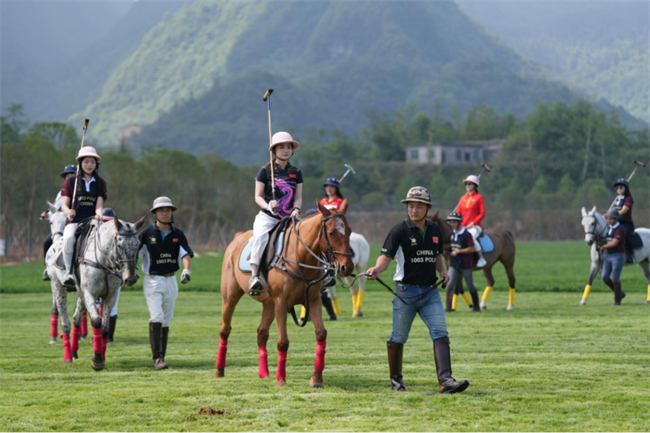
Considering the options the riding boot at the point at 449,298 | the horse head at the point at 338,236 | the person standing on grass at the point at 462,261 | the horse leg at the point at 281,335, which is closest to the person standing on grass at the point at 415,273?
the horse head at the point at 338,236

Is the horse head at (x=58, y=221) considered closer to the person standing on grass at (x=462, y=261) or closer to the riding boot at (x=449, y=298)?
the person standing on grass at (x=462, y=261)

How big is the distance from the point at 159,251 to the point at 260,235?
7.86 ft

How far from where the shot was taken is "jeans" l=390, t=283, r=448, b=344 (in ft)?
36.6

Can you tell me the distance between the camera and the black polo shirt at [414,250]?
11.2m

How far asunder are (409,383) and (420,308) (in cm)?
109

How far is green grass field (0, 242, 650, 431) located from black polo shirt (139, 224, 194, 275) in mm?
1366

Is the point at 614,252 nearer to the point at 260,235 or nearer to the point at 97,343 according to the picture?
the point at 260,235

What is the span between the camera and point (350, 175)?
143m

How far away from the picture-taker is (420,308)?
11.3 m

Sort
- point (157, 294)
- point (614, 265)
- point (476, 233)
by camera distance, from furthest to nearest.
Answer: point (614, 265) < point (476, 233) < point (157, 294)

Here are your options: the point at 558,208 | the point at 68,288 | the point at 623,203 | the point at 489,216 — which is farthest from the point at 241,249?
the point at 558,208

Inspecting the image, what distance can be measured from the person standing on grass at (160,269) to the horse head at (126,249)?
0.96 feet

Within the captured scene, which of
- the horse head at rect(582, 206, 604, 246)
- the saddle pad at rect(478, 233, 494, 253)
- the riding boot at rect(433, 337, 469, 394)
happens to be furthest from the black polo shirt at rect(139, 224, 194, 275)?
the horse head at rect(582, 206, 604, 246)

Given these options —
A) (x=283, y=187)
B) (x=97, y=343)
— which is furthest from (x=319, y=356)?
(x=97, y=343)
